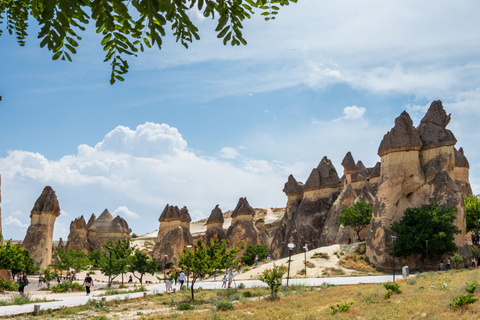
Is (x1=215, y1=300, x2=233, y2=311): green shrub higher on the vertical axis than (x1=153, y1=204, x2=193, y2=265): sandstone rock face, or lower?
lower

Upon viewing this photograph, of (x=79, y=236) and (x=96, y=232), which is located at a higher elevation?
(x=96, y=232)

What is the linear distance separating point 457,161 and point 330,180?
14.7m

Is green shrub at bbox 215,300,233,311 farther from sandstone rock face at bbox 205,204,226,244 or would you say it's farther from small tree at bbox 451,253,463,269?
sandstone rock face at bbox 205,204,226,244

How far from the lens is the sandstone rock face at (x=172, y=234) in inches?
2175

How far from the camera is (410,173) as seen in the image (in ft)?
111

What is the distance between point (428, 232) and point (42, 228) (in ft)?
125

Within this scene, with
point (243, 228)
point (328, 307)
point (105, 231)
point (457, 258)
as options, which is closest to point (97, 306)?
point (328, 307)

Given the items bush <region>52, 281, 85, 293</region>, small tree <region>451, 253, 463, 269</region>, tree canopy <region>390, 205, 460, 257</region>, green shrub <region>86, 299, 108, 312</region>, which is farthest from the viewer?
tree canopy <region>390, 205, 460, 257</region>

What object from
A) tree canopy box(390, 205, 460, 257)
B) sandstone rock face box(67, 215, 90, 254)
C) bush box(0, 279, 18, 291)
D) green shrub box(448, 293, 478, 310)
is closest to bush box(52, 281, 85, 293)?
bush box(0, 279, 18, 291)

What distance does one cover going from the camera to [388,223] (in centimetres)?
3362

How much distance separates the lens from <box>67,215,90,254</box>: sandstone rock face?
196ft

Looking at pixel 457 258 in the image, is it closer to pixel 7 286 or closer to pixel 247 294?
pixel 247 294

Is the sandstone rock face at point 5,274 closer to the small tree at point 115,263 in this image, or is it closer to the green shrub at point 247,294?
the small tree at point 115,263

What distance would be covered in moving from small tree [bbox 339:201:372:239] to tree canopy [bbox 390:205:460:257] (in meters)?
7.10
